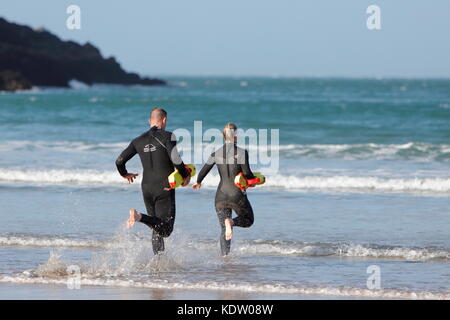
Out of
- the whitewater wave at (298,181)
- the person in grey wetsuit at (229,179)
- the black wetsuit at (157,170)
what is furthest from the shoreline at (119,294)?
the whitewater wave at (298,181)

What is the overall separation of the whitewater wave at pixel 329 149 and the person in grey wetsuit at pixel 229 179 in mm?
13474

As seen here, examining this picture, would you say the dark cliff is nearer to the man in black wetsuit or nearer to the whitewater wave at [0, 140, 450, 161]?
the whitewater wave at [0, 140, 450, 161]

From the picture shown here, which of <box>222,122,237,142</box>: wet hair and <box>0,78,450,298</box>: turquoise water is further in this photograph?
<box>222,122,237,142</box>: wet hair

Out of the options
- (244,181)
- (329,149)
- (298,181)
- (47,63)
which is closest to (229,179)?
(244,181)

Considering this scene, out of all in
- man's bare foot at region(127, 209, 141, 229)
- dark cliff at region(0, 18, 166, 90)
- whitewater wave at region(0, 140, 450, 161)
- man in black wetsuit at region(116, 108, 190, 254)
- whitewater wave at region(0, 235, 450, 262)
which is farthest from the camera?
dark cliff at region(0, 18, 166, 90)

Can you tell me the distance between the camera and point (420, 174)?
1934 centimetres

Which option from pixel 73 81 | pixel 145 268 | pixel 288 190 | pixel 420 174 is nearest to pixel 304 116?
pixel 420 174

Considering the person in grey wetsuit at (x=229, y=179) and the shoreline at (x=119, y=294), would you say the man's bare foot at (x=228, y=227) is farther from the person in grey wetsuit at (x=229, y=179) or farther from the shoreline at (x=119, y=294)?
the shoreline at (x=119, y=294)

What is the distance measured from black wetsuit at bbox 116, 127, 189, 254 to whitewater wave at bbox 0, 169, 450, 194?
303 inches

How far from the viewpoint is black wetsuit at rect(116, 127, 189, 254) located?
938 cm

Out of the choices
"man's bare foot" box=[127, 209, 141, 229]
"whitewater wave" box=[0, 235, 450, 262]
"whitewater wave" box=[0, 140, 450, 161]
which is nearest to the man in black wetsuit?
"man's bare foot" box=[127, 209, 141, 229]

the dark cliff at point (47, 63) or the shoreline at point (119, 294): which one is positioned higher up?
the dark cliff at point (47, 63)

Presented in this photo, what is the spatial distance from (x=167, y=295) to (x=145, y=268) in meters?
1.39

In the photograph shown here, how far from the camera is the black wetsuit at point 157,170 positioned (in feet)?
30.8
